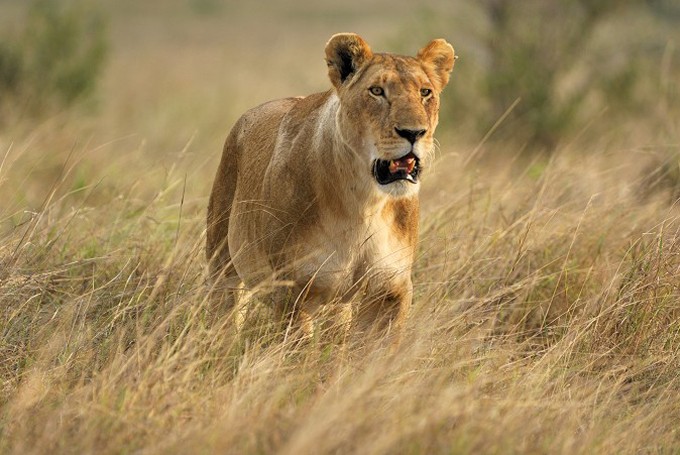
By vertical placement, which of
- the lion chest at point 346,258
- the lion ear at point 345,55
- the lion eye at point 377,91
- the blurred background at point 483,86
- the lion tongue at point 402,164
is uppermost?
the lion ear at point 345,55

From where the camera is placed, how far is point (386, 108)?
15.3ft

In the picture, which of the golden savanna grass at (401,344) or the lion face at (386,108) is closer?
the golden savanna grass at (401,344)

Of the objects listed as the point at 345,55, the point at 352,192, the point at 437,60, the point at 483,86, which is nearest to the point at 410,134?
the point at 352,192

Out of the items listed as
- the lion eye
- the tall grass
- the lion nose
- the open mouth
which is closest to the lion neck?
the open mouth

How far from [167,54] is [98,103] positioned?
10.5 meters

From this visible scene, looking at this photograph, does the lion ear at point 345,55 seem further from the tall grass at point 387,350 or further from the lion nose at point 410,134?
the tall grass at point 387,350

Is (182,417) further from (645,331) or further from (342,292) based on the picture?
(645,331)

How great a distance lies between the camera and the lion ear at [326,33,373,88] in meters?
4.92

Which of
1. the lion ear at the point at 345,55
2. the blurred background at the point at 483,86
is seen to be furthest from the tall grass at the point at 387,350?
the blurred background at the point at 483,86

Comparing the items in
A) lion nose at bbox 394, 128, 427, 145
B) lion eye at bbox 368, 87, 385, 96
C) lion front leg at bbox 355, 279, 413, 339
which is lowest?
lion front leg at bbox 355, 279, 413, 339

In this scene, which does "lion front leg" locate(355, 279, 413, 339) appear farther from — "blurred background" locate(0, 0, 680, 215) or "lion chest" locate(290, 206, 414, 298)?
"blurred background" locate(0, 0, 680, 215)

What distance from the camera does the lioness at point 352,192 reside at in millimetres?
4672

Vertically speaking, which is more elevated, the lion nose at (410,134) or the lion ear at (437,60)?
the lion ear at (437,60)

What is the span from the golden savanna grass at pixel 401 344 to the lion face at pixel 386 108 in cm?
68
